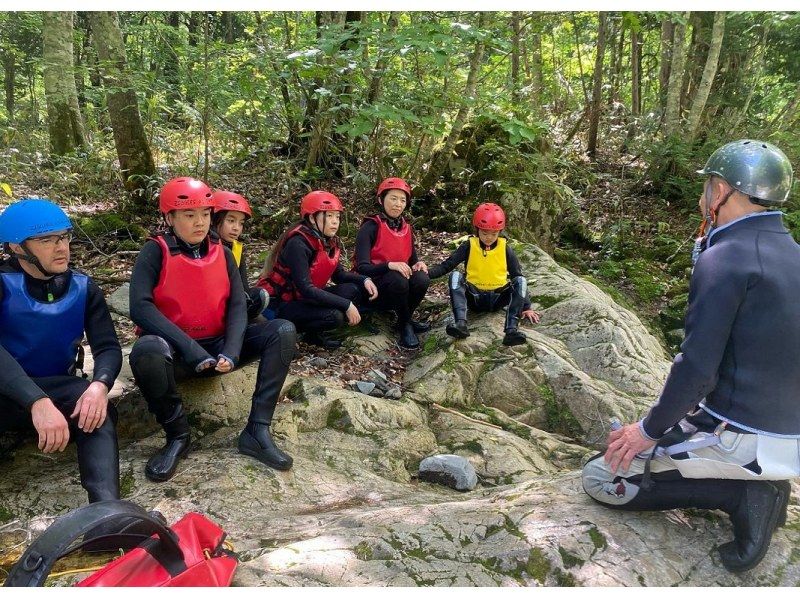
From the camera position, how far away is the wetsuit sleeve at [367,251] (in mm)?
6277

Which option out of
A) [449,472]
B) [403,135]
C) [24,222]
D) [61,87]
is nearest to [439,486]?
[449,472]

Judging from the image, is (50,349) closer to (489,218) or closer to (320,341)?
(320,341)

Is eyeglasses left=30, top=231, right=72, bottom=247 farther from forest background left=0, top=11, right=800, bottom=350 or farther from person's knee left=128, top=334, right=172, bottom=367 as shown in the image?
forest background left=0, top=11, right=800, bottom=350

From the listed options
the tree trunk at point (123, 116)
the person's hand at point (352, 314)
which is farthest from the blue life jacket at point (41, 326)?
the tree trunk at point (123, 116)

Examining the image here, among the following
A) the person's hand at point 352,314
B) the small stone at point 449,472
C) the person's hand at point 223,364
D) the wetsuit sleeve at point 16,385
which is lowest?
the small stone at point 449,472

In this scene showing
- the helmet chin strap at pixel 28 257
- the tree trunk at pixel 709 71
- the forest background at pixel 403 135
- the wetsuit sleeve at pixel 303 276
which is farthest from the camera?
the tree trunk at pixel 709 71

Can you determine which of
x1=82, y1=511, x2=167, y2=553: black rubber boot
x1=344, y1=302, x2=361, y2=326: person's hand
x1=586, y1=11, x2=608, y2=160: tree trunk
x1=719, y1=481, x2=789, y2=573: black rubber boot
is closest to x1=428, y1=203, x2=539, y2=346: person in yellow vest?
x1=344, y1=302, x2=361, y2=326: person's hand

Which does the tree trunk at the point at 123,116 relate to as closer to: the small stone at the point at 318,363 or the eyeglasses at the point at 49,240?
the small stone at the point at 318,363

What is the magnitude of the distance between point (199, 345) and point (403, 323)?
9.56 ft

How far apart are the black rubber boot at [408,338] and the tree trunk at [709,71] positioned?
8790mm

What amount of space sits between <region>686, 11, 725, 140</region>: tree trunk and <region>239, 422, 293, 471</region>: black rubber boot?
11237 mm

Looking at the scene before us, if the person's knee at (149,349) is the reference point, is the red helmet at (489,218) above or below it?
above

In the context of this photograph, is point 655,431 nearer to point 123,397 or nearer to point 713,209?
point 713,209
